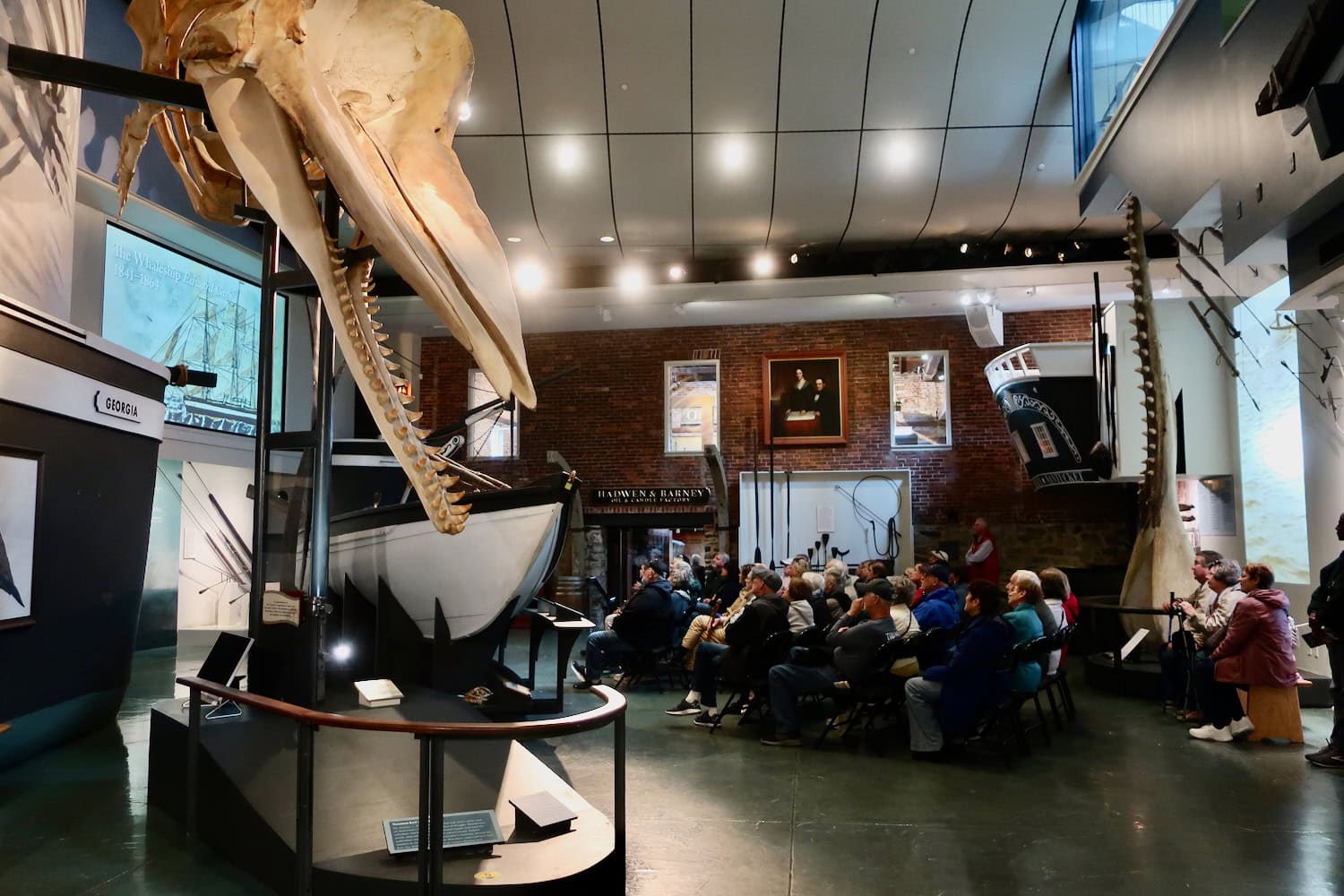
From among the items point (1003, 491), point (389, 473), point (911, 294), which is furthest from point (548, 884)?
point (1003, 491)

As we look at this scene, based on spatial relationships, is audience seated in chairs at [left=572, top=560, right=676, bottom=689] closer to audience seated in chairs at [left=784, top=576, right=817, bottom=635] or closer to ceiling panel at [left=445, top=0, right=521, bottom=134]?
audience seated in chairs at [left=784, top=576, right=817, bottom=635]

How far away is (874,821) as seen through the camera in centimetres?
418

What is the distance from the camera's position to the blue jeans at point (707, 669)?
661 centimetres

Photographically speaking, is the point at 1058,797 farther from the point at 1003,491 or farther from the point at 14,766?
the point at 1003,491

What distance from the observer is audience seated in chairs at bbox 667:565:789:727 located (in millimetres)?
6000

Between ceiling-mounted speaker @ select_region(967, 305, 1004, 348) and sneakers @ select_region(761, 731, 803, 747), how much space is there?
7667mm

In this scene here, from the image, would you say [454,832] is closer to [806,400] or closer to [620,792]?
[620,792]

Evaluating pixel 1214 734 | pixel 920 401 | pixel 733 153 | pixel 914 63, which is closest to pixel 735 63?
pixel 733 153

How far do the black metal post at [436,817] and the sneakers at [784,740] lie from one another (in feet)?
10.8

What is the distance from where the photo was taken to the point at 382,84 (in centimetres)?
280

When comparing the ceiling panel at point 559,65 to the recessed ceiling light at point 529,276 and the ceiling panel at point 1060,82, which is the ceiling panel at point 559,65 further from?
the ceiling panel at point 1060,82

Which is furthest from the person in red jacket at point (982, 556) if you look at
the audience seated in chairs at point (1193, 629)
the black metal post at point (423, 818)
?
the black metal post at point (423, 818)

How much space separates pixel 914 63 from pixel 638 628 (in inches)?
236

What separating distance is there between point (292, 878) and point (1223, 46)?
5647mm
